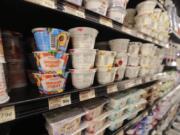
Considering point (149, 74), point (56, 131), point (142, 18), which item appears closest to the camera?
point (56, 131)

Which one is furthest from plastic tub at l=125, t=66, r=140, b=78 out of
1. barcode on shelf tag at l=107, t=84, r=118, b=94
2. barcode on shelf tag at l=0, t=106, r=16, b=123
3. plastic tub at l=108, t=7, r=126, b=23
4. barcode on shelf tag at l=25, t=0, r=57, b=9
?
barcode on shelf tag at l=0, t=106, r=16, b=123

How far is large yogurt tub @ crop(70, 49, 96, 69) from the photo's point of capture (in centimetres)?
76

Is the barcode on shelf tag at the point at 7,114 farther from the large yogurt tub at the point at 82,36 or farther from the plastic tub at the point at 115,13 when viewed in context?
the plastic tub at the point at 115,13

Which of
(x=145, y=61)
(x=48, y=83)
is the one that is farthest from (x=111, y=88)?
(x=145, y=61)

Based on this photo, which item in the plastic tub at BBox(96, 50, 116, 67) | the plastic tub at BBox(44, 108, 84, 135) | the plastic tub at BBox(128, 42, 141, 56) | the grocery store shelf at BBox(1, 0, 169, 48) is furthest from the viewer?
the plastic tub at BBox(128, 42, 141, 56)

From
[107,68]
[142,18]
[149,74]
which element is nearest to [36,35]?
[107,68]

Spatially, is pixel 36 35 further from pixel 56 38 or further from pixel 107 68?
pixel 107 68

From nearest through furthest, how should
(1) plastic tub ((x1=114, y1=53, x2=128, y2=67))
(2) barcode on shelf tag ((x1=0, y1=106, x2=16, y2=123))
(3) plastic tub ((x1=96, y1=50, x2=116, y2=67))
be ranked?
(2) barcode on shelf tag ((x1=0, y1=106, x2=16, y2=123)) < (3) plastic tub ((x1=96, y1=50, x2=116, y2=67)) < (1) plastic tub ((x1=114, y1=53, x2=128, y2=67))

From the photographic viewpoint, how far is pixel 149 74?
59.2 inches

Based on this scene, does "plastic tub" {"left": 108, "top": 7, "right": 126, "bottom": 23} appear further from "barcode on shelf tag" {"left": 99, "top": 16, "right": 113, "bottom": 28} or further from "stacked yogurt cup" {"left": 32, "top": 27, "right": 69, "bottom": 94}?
"stacked yogurt cup" {"left": 32, "top": 27, "right": 69, "bottom": 94}

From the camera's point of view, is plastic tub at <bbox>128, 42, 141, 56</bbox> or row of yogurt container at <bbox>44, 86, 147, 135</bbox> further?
plastic tub at <bbox>128, 42, 141, 56</bbox>

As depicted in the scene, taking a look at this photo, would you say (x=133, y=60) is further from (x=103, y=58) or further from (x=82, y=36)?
(x=82, y=36)

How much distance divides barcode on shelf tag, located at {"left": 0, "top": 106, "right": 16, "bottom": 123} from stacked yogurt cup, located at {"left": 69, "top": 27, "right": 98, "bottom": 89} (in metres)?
0.33

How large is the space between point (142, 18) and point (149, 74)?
0.55 m
